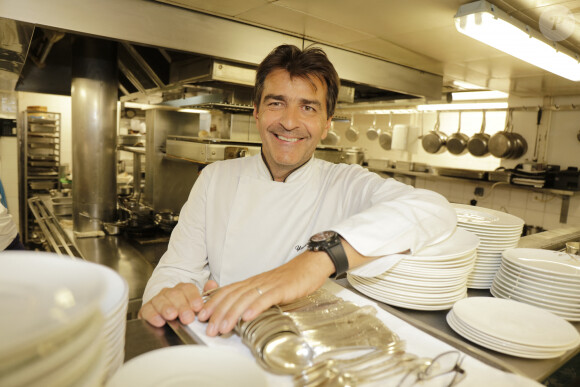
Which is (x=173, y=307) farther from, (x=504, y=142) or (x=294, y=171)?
(x=504, y=142)

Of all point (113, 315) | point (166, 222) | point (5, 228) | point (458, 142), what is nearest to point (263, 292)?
point (113, 315)

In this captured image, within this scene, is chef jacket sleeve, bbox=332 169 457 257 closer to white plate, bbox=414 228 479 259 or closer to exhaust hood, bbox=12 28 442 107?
white plate, bbox=414 228 479 259

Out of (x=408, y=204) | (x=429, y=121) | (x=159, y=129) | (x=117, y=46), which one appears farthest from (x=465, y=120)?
(x=408, y=204)

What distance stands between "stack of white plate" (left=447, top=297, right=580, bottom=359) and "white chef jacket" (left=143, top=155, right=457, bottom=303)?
48 centimetres

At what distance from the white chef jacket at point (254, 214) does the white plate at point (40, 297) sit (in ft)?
3.14

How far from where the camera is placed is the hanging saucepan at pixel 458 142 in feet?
20.1

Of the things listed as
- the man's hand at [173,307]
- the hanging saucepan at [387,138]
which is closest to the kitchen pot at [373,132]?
the hanging saucepan at [387,138]

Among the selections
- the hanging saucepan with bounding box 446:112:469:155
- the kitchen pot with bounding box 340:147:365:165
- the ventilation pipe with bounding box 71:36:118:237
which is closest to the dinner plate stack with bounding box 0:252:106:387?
the ventilation pipe with bounding box 71:36:118:237

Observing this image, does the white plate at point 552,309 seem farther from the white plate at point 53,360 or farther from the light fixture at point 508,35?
the light fixture at point 508,35

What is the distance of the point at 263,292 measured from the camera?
86cm

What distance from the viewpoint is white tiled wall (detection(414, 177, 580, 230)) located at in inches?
202

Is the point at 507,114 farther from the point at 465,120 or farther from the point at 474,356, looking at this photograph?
the point at 474,356

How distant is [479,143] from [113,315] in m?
6.29

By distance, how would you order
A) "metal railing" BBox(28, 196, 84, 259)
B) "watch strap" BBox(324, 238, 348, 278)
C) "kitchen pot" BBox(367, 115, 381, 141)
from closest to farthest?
1. "watch strap" BBox(324, 238, 348, 278)
2. "metal railing" BBox(28, 196, 84, 259)
3. "kitchen pot" BBox(367, 115, 381, 141)
